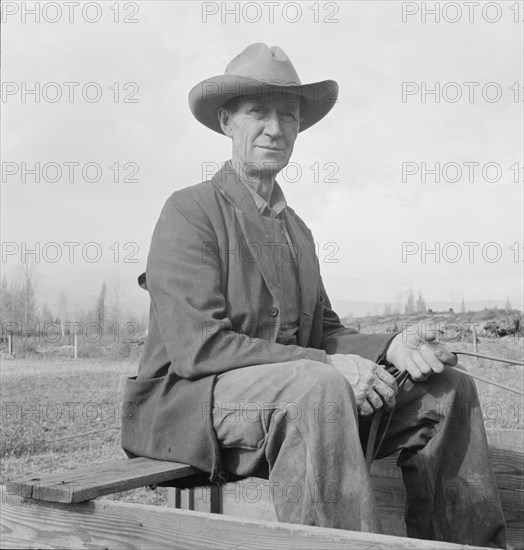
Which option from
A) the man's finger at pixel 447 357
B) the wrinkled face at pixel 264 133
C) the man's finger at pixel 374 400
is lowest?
the man's finger at pixel 374 400

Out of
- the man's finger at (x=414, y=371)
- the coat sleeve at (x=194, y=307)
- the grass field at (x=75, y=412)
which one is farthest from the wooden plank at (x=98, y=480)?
the grass field at (x=75, y=412)

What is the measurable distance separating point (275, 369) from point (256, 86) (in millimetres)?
1185

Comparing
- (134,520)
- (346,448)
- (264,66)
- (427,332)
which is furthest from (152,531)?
(264,66)

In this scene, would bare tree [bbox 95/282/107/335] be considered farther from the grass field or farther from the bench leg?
the bench leg

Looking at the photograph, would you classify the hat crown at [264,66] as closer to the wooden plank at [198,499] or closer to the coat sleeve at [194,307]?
the coat sleeve at [194,307]

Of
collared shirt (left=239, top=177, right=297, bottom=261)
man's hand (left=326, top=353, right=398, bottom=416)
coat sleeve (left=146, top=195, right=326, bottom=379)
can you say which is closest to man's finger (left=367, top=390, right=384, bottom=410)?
man's hand (left=326, top=353, right=398, bottom=416)

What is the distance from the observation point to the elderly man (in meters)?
2.09

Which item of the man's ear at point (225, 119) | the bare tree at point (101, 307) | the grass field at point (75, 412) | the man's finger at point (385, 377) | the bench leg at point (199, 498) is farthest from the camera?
the bare tree at point (101, 307)

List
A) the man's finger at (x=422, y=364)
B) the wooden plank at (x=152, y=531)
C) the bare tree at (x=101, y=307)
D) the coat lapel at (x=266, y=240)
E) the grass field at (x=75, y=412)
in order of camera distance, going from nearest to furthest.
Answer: the wooden plank at (x=152, y=531), the man's finger at (x=422, y=364), the coat lapel at (x=266, y=240), the grass field at (x=75, y=412), the bare tree at (x=101, y=307)

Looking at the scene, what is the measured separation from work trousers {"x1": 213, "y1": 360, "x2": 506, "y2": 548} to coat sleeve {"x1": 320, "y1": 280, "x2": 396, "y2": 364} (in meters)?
0.21

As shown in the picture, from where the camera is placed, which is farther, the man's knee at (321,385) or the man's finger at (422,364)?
the man's finger at (422,364)

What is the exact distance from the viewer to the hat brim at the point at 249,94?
278cm

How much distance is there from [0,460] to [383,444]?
4.41 metres

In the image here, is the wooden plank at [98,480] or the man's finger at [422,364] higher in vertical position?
the man's finger at [422,364]
